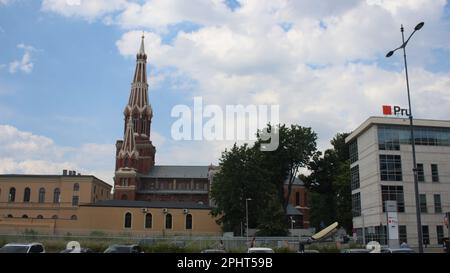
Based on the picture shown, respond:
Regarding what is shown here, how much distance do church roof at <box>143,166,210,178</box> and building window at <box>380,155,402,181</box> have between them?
7126cm

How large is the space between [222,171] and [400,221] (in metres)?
30.4

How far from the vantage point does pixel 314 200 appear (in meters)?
91.0

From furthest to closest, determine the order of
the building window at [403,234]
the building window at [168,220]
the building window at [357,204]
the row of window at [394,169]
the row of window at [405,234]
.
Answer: the building window at [168,220] < the building window at [357,204] < the row of window at [394,169] < the building window at [403,234] < the row of window at [405,234]

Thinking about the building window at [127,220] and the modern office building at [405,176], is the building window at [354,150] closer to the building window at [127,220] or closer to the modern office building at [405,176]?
the modern office building at [405,176]

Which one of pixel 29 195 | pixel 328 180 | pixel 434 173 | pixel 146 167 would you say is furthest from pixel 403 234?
pixel 29 195

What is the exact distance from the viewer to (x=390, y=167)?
51.9m

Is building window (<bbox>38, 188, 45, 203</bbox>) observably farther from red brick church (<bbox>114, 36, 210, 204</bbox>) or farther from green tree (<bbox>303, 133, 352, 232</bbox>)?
green tree (<bbox>303, 133, 352, 232</bbox>)

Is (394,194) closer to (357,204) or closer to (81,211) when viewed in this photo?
(357,204)

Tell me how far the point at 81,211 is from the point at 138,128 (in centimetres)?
4162

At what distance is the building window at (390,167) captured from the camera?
5173 centimetres

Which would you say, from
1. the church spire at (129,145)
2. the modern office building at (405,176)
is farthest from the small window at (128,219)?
the modern office building at (405,176)

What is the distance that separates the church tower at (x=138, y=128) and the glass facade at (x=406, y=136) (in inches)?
2720
